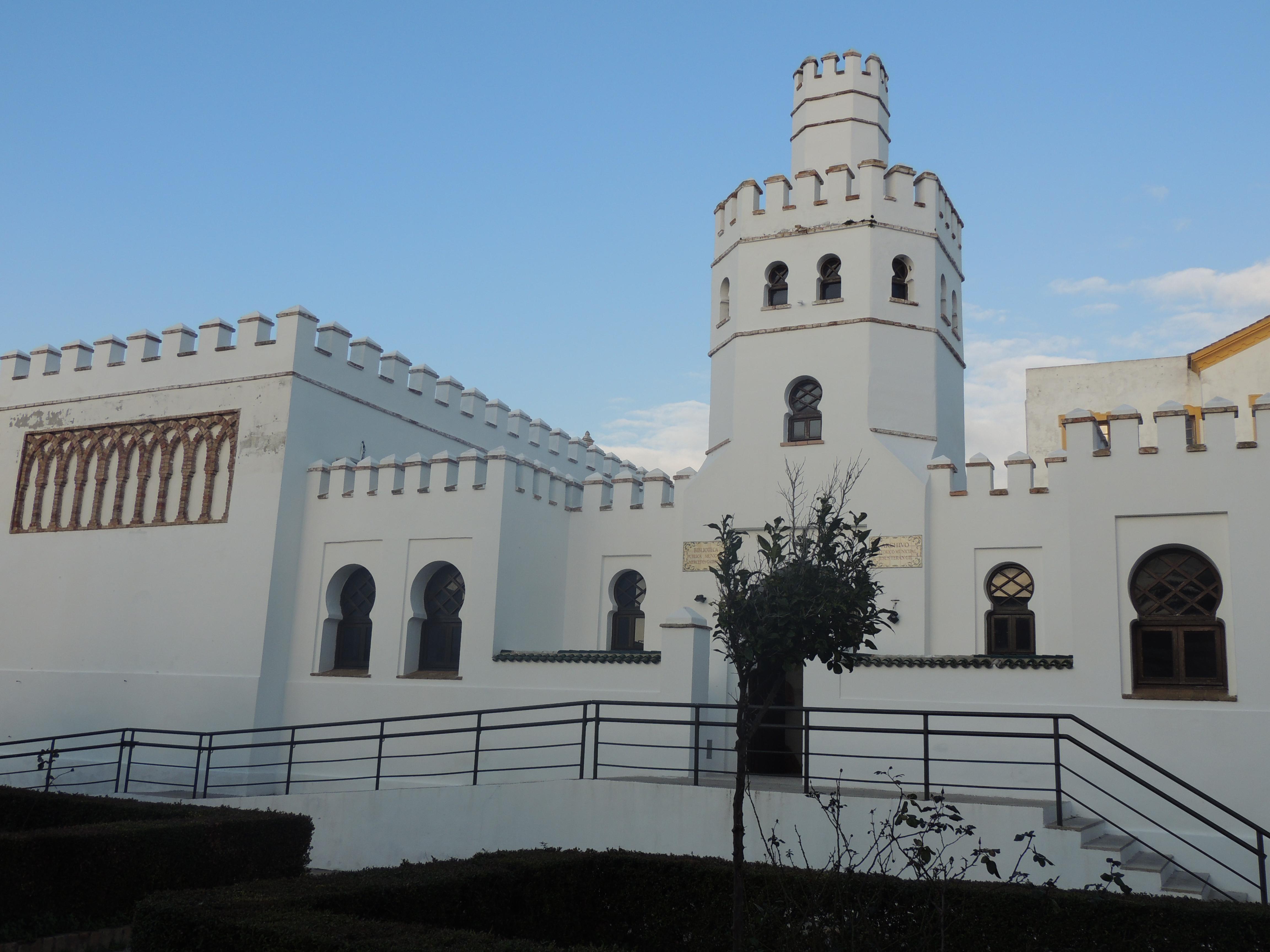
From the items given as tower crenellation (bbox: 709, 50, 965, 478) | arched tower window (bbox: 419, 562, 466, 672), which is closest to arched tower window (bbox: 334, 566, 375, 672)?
arched tower window (bbox: 419, 562, 466, 672)

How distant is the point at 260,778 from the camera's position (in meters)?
18.5

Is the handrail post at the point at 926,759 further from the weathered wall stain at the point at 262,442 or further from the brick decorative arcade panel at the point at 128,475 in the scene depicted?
the brick decorative arcade panel at the point at 128,475

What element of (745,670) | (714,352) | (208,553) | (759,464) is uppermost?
(714,352)

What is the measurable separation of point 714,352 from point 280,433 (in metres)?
8.26

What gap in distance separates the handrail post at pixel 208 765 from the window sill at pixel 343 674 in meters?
1.98

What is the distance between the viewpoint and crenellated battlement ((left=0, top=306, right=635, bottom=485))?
20438 millimetres

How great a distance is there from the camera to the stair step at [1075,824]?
9.88m

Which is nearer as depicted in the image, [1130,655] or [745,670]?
[745,670]

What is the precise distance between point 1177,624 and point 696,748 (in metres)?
6.94

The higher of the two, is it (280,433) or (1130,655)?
(280,433)

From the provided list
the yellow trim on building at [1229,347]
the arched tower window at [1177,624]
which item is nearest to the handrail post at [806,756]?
the arched tower window at [1177,624]

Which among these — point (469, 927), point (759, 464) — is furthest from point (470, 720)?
point (469, 927)

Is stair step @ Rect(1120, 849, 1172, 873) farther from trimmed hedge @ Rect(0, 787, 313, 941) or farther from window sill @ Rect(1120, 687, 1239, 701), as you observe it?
trimmed hedge @ Rect(0, 787, 313, 941)

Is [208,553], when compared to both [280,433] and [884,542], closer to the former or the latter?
[280,433]
